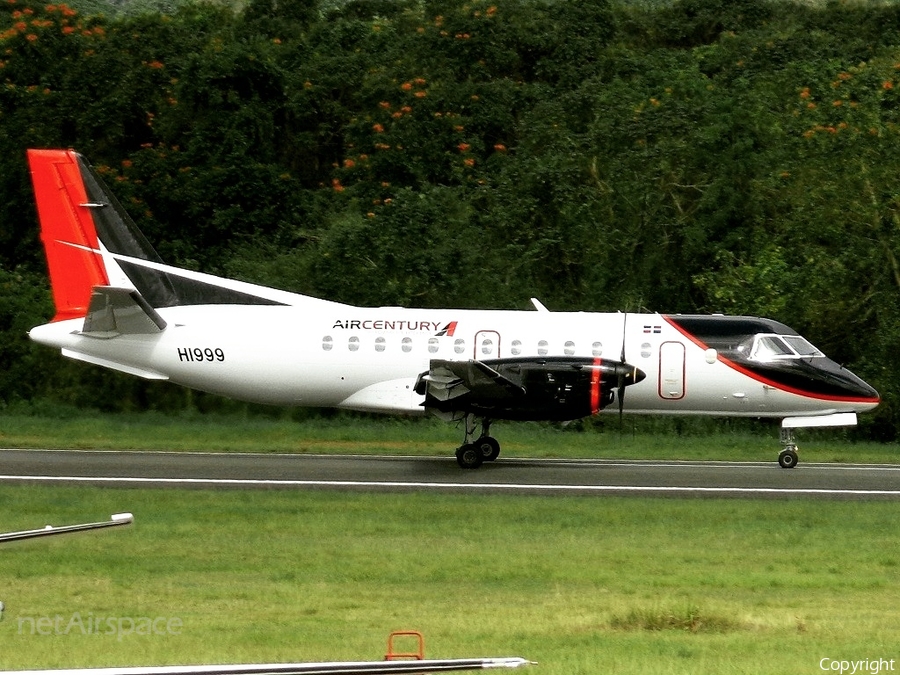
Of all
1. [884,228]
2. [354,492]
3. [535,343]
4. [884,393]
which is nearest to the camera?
[354,492]

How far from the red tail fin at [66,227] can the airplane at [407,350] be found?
0.20 ft

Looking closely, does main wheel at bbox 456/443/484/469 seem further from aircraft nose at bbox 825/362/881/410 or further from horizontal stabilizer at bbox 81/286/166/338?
aircraft nose at bbox 825/362/881/410

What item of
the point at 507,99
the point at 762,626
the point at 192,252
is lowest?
the point at 762,626

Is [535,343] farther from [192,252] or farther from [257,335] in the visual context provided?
[192,252]

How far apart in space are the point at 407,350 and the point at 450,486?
359 centimetres

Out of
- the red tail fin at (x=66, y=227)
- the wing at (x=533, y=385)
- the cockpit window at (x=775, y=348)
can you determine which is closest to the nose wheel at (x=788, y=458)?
the cockpit window at (x=775, y=348)

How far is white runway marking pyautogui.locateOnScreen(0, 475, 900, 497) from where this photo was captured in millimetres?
19875

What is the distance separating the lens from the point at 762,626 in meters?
10.8

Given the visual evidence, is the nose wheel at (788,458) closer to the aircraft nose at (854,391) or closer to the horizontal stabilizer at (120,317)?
the aircraft nose at (854,391)

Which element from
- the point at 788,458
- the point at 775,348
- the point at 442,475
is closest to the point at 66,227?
the point at 442,475

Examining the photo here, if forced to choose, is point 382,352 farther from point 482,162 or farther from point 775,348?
point 482,162

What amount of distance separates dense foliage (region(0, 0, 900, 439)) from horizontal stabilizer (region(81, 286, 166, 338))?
5.57 metres

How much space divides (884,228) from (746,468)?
9.57 meters

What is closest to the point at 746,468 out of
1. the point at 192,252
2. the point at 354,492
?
the point at 354,492
